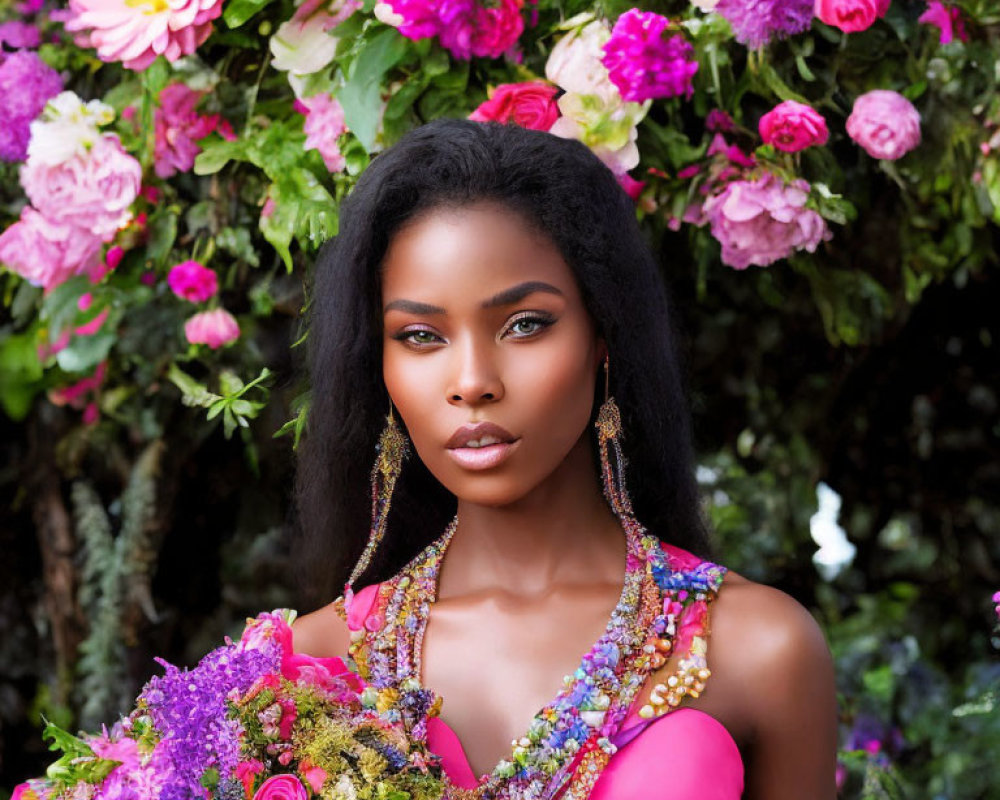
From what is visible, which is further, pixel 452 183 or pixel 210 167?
pixel 210 167

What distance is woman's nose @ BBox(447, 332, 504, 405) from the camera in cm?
190

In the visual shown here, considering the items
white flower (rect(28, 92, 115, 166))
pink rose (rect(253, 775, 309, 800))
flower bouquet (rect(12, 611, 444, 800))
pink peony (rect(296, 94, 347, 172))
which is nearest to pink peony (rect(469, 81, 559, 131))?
pink peony (rect(296, 94, 347, 172))

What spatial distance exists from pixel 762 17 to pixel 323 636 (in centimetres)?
110

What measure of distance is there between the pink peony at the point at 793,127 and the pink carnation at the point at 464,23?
1.31ft

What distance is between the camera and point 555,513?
2.09m

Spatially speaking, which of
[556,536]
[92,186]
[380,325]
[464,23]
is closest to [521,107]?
[464,23]

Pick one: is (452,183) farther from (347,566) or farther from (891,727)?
(891,727)

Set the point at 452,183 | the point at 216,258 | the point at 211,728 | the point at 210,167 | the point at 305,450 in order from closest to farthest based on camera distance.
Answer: the point at 211,728 → the point at 452,183 → the point at 305,450 → the point at 210,167 → the point at 216,258

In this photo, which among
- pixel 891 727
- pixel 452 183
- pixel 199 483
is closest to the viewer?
pixel 452 183

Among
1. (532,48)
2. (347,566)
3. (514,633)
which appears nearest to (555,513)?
(514,633)

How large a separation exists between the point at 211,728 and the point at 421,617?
468 millimetres

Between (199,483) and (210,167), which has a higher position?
(210,167)

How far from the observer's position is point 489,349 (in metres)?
1.92

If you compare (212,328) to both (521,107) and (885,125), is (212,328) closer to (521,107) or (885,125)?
(521,107)
